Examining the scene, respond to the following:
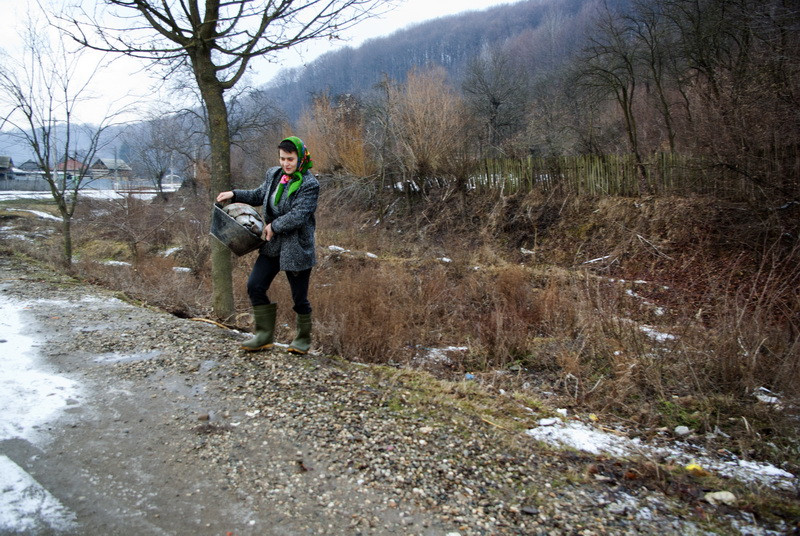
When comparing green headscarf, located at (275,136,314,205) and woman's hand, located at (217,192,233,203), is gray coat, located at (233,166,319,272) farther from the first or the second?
woman's hand, located at (217,192,233,203)

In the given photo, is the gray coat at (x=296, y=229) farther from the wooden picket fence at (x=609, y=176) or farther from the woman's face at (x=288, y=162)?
the wooden picket fence at (x=609, y=176)

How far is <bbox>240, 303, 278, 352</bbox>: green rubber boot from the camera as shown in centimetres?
474

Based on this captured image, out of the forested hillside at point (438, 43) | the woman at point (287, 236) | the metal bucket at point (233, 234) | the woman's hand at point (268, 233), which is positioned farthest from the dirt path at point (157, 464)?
the forested hillside at point (438, 43)

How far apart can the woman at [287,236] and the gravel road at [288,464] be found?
0.44m

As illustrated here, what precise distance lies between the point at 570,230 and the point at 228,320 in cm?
1282

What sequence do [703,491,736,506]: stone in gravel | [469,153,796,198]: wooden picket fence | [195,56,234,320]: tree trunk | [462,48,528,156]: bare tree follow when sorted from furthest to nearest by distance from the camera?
[462,48,528,156]: bare tree → [469,153,796,198]: wooden picket fence → [195,56,234,320]: tree trunk → [703,491,736,506]: stone in gravel

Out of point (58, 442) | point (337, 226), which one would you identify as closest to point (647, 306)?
point (58, 442)

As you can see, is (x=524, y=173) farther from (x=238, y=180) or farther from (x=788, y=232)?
(x=238, y=180)

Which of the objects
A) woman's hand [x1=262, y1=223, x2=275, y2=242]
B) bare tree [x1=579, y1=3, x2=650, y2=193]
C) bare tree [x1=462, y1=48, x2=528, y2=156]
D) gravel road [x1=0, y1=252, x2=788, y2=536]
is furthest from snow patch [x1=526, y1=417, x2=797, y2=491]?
bare tree [x1=462, y1=48, x2=528, y2=156]

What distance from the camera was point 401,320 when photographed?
23.4 ft

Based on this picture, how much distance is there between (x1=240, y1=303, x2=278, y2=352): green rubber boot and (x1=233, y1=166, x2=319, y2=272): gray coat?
48cm

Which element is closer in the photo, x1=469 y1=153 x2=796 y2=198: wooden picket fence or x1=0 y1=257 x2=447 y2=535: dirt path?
x1=0 y1=257 x2=447 y2=535: dirt path

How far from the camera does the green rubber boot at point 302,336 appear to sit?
489 centimetres

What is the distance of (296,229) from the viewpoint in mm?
4566
